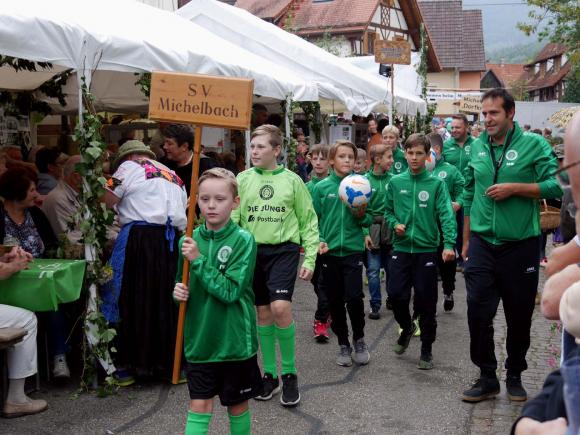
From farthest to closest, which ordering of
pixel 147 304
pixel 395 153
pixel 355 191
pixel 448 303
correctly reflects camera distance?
pixel 395 153
pixel 448 303
pixel 355 191
pixel 147 304

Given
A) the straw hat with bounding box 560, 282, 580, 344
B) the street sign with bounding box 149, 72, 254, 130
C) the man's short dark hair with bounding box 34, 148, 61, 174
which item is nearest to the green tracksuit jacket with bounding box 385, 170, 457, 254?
the street sign with bounding box 149, 72, 254, 130

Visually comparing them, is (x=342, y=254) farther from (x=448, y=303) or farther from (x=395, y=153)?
(x=395, y=153)

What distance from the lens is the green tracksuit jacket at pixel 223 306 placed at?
3.87 m

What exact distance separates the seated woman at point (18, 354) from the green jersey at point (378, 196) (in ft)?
9.55

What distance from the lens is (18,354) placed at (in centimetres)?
499

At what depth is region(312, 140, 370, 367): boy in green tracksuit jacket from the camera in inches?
244

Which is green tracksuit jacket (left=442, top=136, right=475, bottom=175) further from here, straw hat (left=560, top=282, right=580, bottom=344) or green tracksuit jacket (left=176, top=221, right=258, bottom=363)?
straw hat (left=560, top=282, right=580, bottom=344)

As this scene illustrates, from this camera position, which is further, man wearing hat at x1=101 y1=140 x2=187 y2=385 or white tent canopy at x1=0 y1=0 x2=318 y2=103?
man wearing hat at x1=101 y1=140 x2=187 y2=385

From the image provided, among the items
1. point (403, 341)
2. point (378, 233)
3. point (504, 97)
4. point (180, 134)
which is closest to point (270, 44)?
point (378, 233)

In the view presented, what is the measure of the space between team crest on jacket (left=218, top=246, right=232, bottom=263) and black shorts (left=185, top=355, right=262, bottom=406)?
53cm

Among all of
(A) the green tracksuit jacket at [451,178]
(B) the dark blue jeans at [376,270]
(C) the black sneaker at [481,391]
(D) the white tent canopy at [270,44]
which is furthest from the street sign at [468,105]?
(C) the black sneaker at [481,391]

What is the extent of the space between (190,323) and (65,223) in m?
2.56

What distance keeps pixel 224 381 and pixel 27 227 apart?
245 centimetres

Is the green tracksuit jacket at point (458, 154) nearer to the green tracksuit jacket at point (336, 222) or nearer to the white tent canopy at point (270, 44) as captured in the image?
the white tent canopy at point (270, 44)
